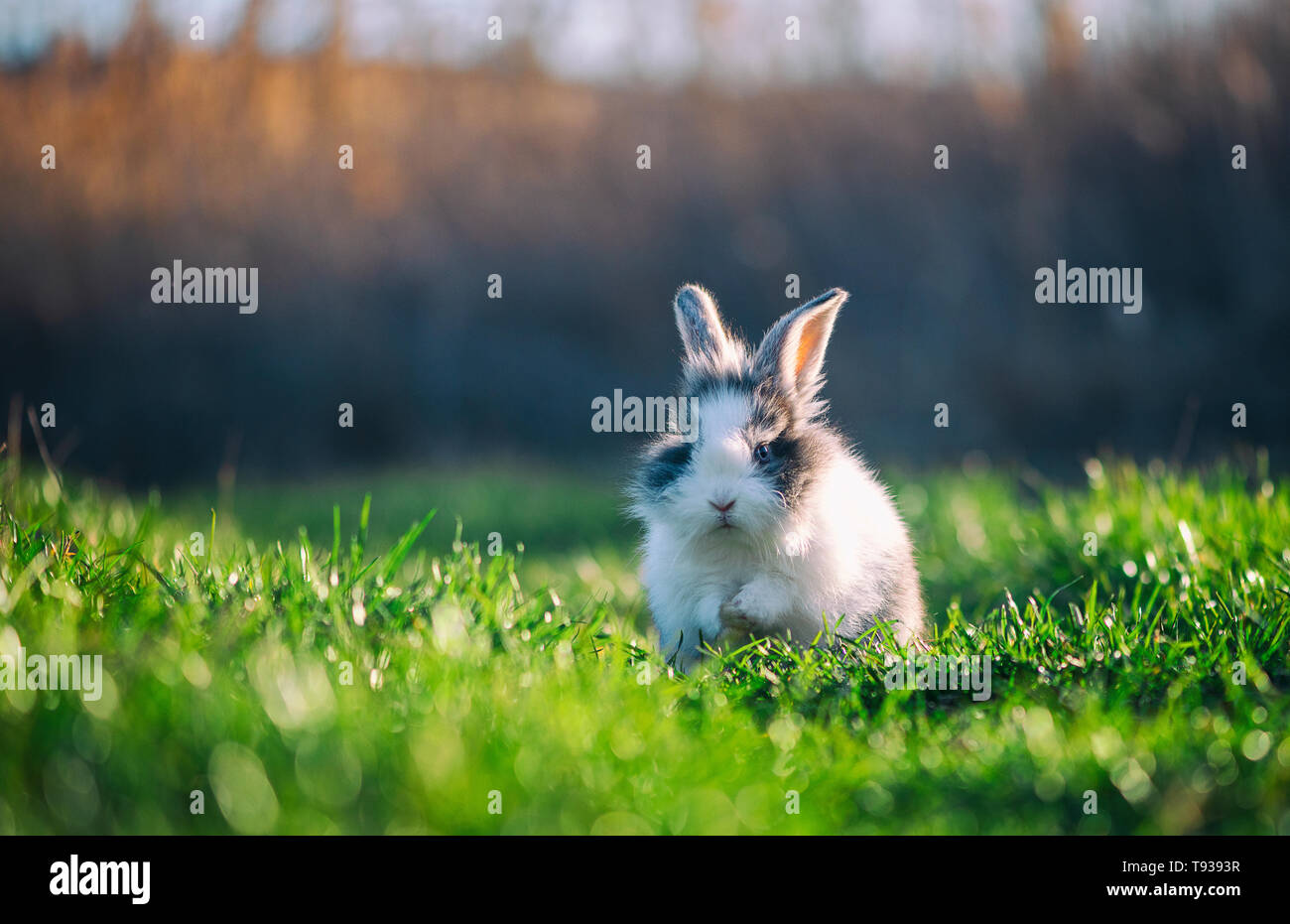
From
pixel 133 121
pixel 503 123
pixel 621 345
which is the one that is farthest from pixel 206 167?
pixel 621 345

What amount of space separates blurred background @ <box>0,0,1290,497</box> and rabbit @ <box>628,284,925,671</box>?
18.9 feet

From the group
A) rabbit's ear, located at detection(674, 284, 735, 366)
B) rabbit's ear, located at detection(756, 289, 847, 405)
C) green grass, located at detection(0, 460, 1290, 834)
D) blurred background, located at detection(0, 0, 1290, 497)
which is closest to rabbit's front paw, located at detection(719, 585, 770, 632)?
green grass, located at detection(0, 460, 1290, 834)

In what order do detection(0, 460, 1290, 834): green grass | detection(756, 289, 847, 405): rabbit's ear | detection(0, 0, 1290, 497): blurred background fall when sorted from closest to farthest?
detection(0, 460, 1290, 834): green grass
detection(756, 289, 847, 405): rabbit's ear
detection(0, 0, 1290, 497): blurred background

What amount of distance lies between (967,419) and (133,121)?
7.87m

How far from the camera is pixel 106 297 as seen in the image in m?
9.68

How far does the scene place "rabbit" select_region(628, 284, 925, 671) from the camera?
12.8 feet

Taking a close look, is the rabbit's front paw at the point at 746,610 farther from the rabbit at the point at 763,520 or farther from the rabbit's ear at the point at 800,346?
the rabbit's ear at the point at 800,346

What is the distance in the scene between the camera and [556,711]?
270cm

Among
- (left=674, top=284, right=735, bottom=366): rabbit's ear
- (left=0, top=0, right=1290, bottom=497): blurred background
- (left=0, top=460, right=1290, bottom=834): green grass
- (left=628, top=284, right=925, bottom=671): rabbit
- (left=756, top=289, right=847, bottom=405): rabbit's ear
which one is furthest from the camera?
(left=0, top=0, right=1290, bottom=497): blurred background

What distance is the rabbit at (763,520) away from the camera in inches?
154

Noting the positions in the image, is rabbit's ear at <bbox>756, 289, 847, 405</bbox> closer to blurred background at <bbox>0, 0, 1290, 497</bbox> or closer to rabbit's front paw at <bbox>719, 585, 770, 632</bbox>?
rabbit's front paw at <bbox>719, 585, 770, 632</bbox>

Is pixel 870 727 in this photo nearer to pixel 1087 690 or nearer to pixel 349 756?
pixel 1087 690
